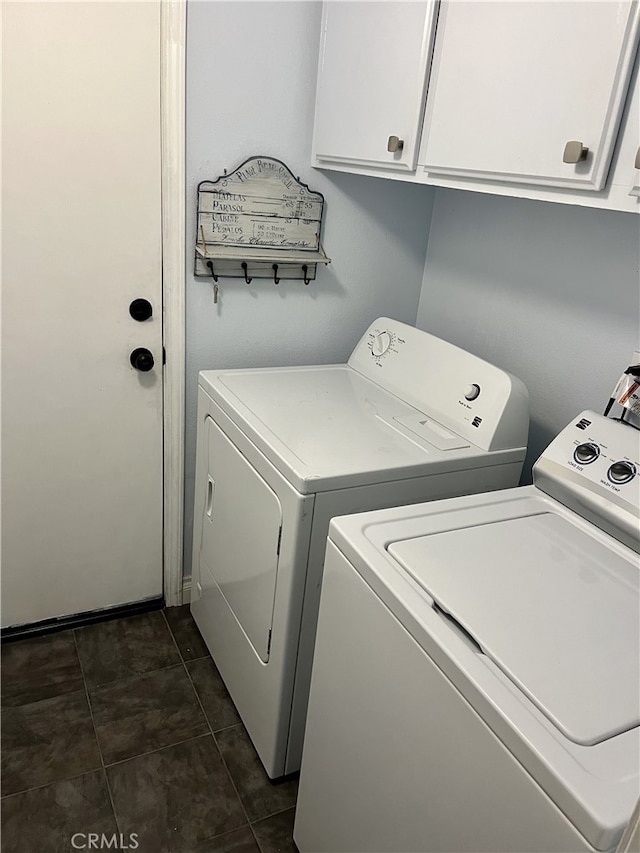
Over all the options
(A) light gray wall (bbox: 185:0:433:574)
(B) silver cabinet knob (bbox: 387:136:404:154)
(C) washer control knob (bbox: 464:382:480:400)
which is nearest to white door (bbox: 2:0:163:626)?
(A) light gray wall (bbox: 185:0:433:574)

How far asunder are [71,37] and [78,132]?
8.6 inches

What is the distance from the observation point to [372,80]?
1681 mm

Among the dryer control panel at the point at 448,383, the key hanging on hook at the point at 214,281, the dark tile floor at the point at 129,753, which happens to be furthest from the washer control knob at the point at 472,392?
the dark tile floor at the point at 129,753

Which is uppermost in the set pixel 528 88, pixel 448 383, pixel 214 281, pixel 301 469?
pixel 528 88

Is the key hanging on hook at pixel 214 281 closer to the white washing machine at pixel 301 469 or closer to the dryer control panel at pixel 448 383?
the white washing machine at pixel 301 469

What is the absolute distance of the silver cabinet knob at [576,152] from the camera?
3.74 ft

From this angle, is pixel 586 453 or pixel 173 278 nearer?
pixel 586 453

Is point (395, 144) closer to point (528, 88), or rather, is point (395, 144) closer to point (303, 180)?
point (528, 88)

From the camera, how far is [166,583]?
2.32m

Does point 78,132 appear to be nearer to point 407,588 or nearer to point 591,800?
point 407,588

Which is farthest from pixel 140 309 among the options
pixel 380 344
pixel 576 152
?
pixel 576 152

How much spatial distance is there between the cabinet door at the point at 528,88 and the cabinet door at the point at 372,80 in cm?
5
